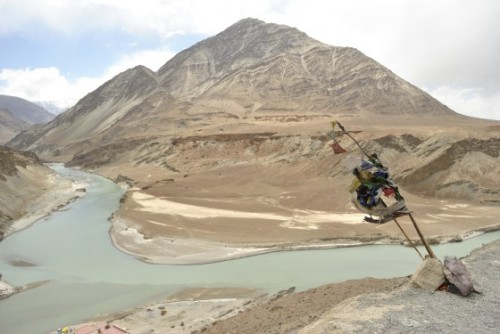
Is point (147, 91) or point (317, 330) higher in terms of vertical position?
point (147, 91)

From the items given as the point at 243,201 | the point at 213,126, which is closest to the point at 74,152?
the point at 213,126

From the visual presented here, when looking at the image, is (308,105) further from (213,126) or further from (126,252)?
(126,252)

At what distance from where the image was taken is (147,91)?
155 metres

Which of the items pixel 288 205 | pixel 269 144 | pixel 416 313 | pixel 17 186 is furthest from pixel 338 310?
pixel 269 144

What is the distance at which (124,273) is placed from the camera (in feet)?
96.4

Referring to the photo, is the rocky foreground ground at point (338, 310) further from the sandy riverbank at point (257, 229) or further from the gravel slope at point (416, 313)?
the sandy riverbank at point (257, 229)

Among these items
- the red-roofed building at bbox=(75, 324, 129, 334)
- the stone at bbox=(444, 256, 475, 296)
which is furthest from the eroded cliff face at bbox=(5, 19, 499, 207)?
the red-roofed building at bbox=(75, 324, 129, 334)

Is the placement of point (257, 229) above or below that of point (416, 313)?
above

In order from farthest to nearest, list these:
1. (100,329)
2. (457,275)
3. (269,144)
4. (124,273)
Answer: (269,144), (124,273), (100,329), (457,275)

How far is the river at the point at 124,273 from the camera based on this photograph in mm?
24062

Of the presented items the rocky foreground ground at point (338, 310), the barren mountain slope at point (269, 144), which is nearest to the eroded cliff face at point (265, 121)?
the barren mountain slope at point (269, 144)

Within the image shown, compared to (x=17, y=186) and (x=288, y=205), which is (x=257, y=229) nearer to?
(x=288, y=205)

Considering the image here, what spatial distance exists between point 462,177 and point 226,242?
26.1 metres

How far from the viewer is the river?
78.9ft
